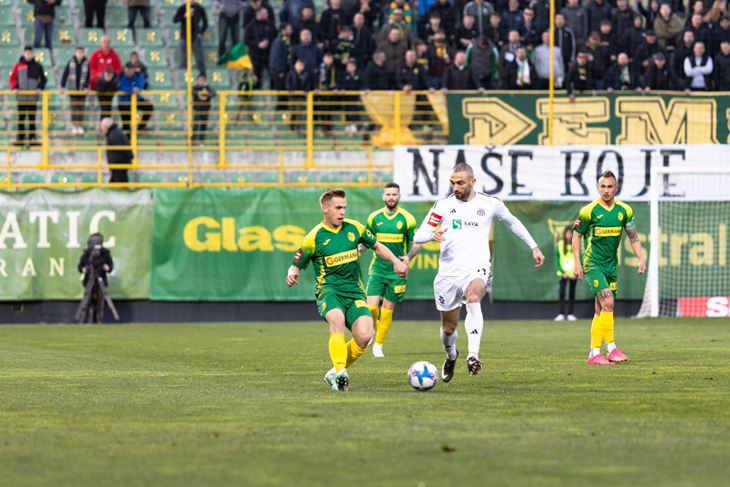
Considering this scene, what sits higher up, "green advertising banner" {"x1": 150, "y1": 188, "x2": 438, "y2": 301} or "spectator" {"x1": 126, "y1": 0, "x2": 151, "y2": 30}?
"spectator" {"x1": 126, "y1": 0, "x2": 151, "y2": 30}

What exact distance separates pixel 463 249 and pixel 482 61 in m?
→ 16.5

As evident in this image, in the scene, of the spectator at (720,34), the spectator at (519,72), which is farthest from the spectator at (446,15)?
the spectator at (720,34)

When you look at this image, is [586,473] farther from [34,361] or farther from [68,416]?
[34,361]

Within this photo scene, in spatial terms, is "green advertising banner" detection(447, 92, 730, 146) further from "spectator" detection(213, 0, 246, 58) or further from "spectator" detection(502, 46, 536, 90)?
"spectator" detection(213, 0, 246, 58)

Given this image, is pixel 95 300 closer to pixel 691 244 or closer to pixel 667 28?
pixel 691 244

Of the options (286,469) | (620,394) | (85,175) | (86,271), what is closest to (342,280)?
(620,394)

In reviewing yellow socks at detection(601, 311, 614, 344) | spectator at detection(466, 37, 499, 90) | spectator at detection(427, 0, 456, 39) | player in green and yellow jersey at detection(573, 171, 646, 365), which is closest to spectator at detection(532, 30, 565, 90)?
spectator at detection(466, 37, 499, 90)

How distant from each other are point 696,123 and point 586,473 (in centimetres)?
2405

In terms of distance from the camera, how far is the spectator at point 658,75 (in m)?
31.3

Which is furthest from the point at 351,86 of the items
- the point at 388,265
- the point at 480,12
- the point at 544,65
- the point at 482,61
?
the point at 388,265

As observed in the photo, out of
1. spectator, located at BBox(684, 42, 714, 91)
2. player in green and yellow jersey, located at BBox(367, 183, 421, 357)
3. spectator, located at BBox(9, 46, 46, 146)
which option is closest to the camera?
player in green and yellow jersey, located at BBox(367, 183, 421, 357)

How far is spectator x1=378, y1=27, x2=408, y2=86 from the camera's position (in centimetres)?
3080

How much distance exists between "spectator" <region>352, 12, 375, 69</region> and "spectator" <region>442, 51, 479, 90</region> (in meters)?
1.70

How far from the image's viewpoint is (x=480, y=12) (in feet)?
104
